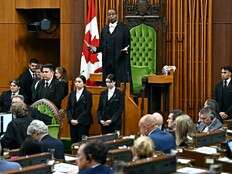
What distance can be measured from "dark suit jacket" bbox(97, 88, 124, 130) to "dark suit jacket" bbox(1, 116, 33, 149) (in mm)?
2292

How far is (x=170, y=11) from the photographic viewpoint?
11656 millimetres

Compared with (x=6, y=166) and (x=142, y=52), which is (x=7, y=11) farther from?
(x=6, y=166)

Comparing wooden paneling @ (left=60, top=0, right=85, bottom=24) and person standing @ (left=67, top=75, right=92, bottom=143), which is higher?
wooden paneling @ (left=60, top=0, right=85, bottom=24)

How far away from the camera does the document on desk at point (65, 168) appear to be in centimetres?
568

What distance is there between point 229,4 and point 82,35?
3237 mm

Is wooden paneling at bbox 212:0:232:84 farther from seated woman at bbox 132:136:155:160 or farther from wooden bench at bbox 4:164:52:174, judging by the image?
wooden bench at bbox 4:164:52:174

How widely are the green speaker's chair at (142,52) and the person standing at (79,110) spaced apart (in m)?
1.90

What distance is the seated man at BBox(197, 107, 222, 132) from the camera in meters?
7.48

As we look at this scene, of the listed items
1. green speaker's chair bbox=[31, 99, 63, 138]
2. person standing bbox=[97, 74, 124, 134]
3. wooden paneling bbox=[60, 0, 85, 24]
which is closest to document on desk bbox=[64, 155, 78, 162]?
green speaker's chair bbox=[31, 99, 63, 138]

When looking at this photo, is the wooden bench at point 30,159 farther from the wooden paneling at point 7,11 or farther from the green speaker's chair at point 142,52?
the wooden paneling at point 7,11

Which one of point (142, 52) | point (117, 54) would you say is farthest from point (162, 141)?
point (142, 52)

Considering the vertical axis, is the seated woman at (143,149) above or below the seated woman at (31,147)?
above

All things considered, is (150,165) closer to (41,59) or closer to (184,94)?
(184,94)

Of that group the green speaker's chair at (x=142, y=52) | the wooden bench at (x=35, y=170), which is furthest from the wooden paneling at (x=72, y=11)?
the wooden bench at (x=35, y=170)
